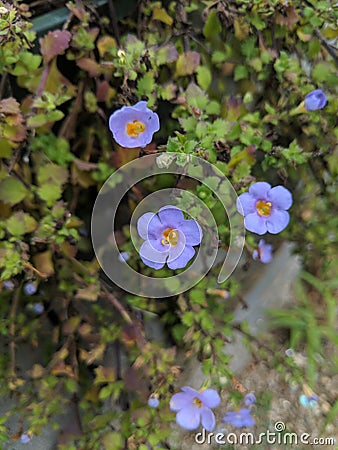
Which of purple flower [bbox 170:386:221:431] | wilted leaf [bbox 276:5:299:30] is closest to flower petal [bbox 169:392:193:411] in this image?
purple flower [bbox 170:386:221:431]

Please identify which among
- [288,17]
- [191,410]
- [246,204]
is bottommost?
[191,410]

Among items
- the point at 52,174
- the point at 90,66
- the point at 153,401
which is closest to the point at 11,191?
the point at 52,174

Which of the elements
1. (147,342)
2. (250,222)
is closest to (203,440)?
(147,342)

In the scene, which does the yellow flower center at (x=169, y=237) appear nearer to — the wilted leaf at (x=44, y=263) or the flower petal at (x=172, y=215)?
the flower petal at (x=172, y=215)

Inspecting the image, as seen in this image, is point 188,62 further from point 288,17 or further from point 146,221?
point 146,221

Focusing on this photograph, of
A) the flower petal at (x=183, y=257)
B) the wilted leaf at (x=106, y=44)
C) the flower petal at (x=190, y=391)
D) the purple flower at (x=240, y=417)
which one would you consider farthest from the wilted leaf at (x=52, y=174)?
the purple flower at (x=240, y=417)

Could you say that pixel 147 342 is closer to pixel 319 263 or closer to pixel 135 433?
pixel 135 433

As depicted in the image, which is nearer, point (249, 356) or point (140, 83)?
point (140, 83)
